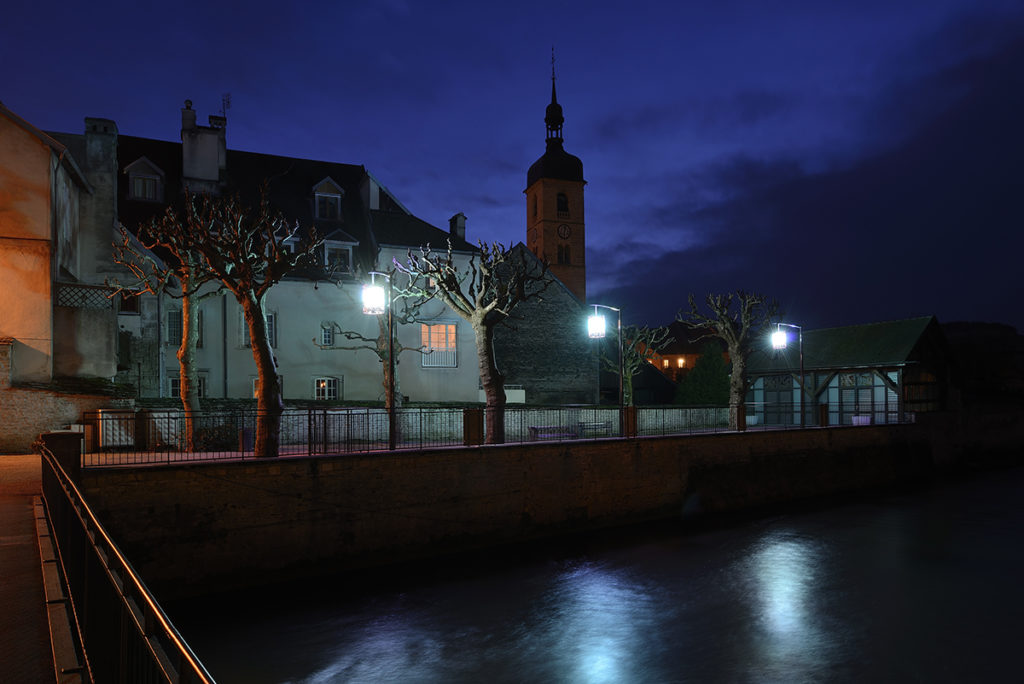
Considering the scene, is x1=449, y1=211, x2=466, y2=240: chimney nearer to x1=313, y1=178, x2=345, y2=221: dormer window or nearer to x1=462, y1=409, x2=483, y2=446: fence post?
x1=313, y1=178, x2=345, y2=221: dormer window

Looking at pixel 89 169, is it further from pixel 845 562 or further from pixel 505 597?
pixel 845 562

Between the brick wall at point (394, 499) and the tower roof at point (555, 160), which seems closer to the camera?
the brick wall at point (394, 499)

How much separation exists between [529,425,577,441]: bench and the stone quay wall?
2.65 m

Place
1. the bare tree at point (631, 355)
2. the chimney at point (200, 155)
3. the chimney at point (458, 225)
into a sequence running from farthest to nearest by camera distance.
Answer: the bare tree at point (631, 355), the chimney at point (458, 225), the chimney at point (200, 155)

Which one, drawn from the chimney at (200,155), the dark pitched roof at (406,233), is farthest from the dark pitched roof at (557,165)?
the chimney at (200,155)

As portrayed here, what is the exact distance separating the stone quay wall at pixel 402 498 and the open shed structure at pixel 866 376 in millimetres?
10850

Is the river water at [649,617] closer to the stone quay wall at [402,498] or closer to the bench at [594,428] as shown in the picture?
the stone quay wall at [402,498]

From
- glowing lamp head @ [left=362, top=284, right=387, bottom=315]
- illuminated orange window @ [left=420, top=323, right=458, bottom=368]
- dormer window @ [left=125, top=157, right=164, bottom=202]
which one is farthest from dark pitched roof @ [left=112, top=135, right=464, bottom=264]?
glowing lamp head @ [left=362, top=284, right=387, bottom=315]

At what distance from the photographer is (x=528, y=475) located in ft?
61.5

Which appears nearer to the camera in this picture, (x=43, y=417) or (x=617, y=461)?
(x=43, y=417)

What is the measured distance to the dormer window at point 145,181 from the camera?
30.7 m

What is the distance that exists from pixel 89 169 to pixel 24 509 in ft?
68.6

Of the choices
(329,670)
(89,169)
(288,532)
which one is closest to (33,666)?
(329,670)

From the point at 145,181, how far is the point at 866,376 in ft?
129
